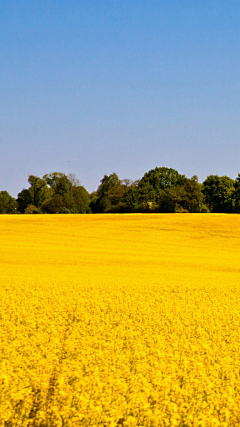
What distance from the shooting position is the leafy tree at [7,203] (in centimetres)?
7300

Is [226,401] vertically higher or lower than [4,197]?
lower

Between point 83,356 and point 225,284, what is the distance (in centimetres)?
662

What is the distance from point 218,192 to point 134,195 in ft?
54.4

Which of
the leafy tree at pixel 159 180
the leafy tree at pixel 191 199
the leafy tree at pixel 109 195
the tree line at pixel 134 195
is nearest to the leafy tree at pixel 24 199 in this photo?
the tree line at pixel 134 195

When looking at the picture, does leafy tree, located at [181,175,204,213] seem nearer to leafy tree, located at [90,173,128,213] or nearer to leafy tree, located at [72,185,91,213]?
leafy tree, located at [90,173,128,213]

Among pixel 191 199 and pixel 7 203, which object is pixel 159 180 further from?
pixel 7 203

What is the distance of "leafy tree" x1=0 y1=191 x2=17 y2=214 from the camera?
2874 inches

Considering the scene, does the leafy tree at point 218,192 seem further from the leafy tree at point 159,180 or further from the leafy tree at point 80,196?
the leafy tree at point 80,196

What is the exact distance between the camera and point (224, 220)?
1321 inches

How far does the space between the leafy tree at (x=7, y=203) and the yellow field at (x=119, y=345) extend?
59.6m

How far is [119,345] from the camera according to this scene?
6.37 m

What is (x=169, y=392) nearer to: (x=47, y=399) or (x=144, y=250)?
(x=47, y=399)

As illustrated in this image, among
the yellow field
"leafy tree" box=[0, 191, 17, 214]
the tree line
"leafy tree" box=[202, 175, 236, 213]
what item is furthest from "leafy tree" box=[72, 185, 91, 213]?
the yellow field

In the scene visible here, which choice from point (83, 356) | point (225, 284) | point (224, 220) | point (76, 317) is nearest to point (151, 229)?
point (224, 220)
